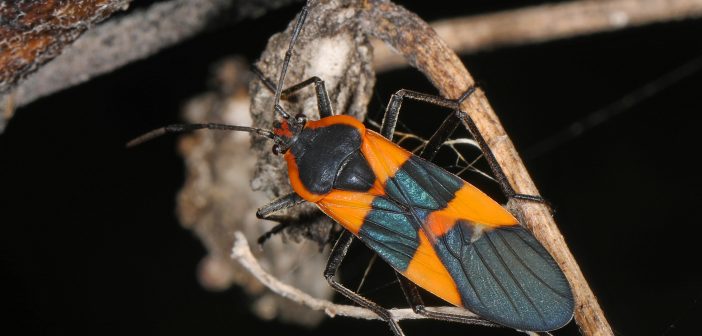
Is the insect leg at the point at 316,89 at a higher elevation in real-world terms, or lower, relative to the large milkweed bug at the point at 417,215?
higher

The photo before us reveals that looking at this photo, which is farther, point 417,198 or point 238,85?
point 238,85

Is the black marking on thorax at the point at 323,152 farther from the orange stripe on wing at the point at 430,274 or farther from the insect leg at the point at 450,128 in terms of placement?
the orange stripe on wing at the point at 430,274

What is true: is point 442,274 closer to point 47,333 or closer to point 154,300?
point 154,300

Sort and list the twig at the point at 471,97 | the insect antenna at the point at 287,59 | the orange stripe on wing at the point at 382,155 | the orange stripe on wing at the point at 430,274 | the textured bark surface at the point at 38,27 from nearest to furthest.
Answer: the textured bark surface at the point at 38,27
the twig at the point at 471,97
the insect antenna at the point at 287,59
the orange stripe on wing at the point at 430,274
the orange stripe on wing at the point at 382,155

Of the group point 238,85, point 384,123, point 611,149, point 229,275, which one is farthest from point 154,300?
point 611,149

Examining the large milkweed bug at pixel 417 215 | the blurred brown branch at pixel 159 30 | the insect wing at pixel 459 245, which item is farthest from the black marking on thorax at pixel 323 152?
the blurred brown branch at pixel 159 30

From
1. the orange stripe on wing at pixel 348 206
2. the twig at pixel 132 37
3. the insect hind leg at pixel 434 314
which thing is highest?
the twig at pixel 132 37

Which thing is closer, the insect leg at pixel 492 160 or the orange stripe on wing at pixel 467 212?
the insect leg at pixel 492 160
